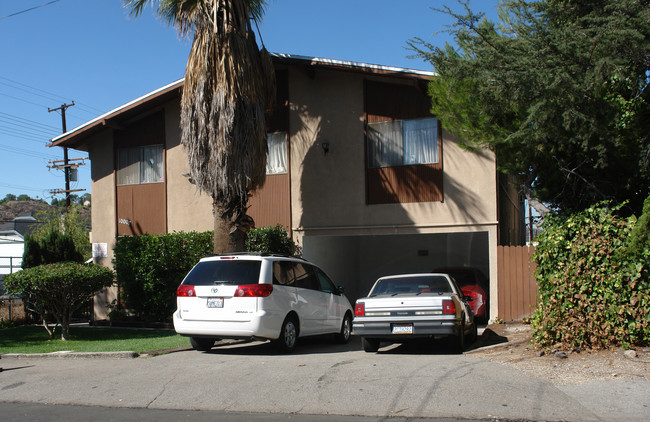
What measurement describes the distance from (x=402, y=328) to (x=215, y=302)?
3139mm

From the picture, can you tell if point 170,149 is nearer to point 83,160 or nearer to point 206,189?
point 206,189

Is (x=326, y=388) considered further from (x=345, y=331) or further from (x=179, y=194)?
(x=179, y=194)

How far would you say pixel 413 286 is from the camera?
1123cm

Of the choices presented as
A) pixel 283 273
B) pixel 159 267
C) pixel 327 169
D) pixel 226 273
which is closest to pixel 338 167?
pixel 327 169

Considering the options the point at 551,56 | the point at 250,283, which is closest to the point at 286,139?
the point at 250,283

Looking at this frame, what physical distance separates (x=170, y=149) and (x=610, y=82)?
12.3 metres

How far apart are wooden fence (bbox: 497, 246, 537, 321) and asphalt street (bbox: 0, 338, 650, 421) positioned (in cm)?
463

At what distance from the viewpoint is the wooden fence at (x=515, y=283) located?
46.2 feet

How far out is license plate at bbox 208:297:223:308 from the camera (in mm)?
10062

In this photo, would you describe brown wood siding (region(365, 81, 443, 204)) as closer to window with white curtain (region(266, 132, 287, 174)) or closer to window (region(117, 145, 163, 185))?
window with white curtain (region(266, 132, 287, 174))

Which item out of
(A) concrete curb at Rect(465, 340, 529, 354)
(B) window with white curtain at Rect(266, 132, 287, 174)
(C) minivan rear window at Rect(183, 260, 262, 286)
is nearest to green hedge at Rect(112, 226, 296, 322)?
(B) window with white curtain at Rect(266, 132, 287, 174)

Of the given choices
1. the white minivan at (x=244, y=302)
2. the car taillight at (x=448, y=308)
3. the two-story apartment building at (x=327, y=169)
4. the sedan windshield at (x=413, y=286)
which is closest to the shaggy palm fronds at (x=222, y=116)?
the two-story apartment building at (x=327, y=169)

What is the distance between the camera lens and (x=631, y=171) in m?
10.8

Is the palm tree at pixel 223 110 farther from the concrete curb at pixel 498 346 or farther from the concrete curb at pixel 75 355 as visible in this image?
the concrete curb at pixel 498 346
